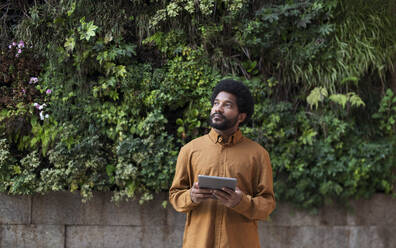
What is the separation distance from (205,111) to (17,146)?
8.40ft

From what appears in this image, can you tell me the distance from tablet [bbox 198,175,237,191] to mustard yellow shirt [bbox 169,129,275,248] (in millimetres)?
216

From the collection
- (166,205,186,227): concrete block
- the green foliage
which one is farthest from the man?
(166,205,186,227): concrete block

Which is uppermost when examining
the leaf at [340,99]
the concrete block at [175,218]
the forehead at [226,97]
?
the leaf at [340,99]

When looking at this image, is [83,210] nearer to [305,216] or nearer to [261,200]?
[305,216]

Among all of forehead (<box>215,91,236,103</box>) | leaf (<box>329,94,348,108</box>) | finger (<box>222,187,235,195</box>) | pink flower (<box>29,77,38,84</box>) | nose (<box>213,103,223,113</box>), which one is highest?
pink flower (<box>29,77,38,84</box>)

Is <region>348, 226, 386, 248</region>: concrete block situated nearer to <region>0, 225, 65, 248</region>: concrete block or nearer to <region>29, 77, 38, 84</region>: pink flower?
<region>0, 225, 65, 248</region>: concrete block

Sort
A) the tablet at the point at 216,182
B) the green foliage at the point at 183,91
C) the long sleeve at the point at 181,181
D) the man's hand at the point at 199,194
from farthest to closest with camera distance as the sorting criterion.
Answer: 1. the green foliage at the point at 183,91
2. the long sleeve at the point at 181,181
3. the man's hand at the point at 199,194
4. the tablet at the point at 216,182

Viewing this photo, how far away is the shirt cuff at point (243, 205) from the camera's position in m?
2.21

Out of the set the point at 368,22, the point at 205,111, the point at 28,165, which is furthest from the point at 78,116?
the point at 368,22

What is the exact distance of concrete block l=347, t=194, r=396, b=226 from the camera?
15.9 feet

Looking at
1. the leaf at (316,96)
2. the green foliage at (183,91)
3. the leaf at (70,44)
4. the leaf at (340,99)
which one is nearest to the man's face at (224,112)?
the green foliage at (183,91)

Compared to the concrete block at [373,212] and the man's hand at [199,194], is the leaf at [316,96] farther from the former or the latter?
the man's hand at [199,194]

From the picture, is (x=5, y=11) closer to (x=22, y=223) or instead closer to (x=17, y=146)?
(x=17, y=146)

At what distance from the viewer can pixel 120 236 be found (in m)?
4.73
